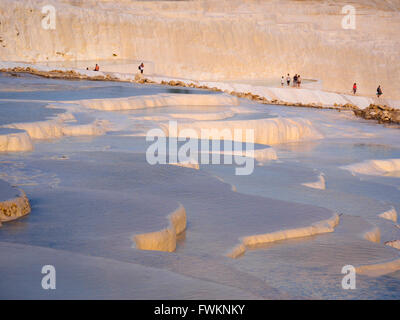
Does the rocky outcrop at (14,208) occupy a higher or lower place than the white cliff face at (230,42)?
lower

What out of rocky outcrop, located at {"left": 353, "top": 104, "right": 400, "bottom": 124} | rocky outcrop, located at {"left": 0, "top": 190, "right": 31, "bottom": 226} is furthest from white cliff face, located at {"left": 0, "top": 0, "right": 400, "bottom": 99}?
rocky outcrop, located at {"left": 0, "top": 190, "right": 31, "bottom": 226}

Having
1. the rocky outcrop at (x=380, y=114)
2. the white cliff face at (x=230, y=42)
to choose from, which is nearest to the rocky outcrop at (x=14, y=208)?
the rocky outcrop at (x=380, y=114)

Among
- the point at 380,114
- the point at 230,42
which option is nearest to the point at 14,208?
the point at 380,114

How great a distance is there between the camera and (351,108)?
19.8m

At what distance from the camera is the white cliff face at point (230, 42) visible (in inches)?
1297

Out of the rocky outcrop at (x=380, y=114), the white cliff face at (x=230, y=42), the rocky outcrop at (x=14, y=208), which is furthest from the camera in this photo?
the white cliff face at (x=230, y=42)

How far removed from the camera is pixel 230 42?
35.8 metres

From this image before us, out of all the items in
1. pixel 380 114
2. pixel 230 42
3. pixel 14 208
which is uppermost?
pixel 230 42

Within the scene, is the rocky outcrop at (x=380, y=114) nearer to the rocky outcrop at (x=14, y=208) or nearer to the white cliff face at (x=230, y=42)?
the rocky outcrop at (x=14, y=208)

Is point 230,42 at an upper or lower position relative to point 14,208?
upper

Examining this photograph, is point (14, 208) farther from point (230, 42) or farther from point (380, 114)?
point (230, 42)

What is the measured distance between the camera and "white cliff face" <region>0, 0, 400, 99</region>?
32938 mm

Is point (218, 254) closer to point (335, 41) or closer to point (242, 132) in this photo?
point (242, 132)

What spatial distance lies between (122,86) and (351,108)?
6.83 meters
